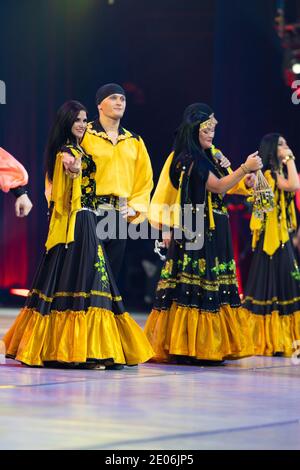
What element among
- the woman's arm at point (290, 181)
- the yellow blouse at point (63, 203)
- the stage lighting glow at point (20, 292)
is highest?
the woman's arm at point (290, 181)

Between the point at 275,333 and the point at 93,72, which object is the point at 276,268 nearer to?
the point at 275,333

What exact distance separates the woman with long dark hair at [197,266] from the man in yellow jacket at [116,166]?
285mm

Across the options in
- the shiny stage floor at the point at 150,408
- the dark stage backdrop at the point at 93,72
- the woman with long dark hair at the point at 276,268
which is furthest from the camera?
the dark stage backdrop at the point at 93,72

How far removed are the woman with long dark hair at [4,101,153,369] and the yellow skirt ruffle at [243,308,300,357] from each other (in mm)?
1647

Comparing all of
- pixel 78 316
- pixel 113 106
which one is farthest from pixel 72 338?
pixel 113 106

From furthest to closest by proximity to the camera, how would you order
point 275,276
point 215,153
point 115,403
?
point 275,276 < point 215,153 < point 115,403

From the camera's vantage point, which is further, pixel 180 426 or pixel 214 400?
pixel 214 400

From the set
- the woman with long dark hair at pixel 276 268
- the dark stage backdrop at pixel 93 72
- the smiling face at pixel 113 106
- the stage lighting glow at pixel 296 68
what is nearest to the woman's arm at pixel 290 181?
the woman with long dark hair at pixel 276 268

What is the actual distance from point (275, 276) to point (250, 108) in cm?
385

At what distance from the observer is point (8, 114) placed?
12.6 m

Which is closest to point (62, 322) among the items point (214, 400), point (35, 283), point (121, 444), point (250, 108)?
point (35, 283)

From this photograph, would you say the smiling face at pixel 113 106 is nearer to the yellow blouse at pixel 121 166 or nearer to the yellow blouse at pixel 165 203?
the yellow blouse at pixel 121 166

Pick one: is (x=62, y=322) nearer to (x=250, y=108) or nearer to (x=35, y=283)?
(x=35, y=283)

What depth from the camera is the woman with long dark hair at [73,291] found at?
5902 millimetres
